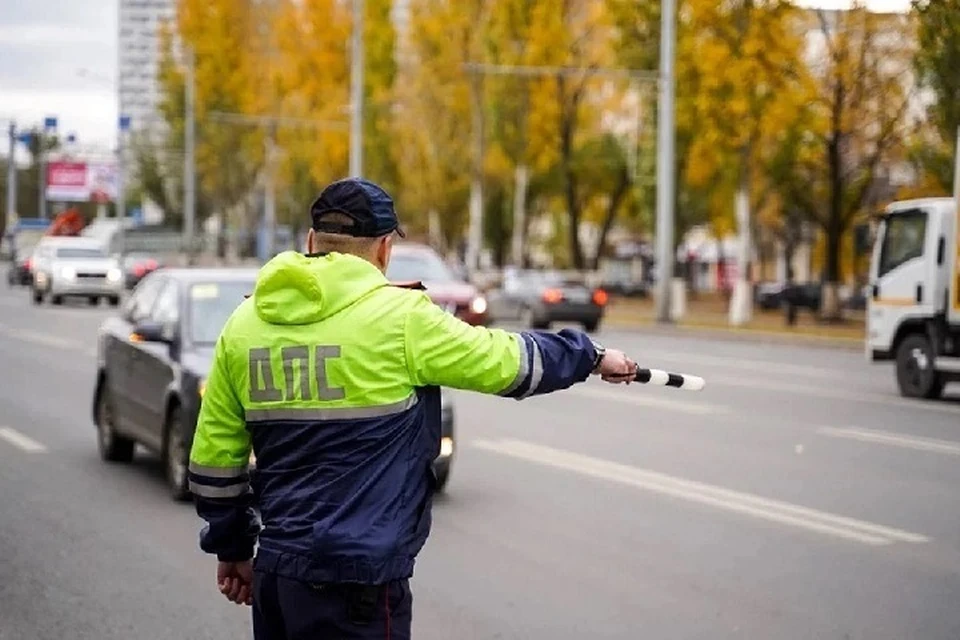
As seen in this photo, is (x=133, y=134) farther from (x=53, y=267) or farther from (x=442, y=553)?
(x=442, y=553)

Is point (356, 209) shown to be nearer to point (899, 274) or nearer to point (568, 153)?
point (899, 274)

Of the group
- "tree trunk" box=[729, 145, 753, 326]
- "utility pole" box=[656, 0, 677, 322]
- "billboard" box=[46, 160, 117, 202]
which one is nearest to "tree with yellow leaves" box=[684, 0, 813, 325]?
"tree trunk" box=[729, 145, 753, 326]

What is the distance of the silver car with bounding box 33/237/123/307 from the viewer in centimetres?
5006

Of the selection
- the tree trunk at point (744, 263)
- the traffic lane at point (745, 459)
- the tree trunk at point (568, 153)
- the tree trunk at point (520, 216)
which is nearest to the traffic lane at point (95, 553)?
the traffic lane at point (745, 459)

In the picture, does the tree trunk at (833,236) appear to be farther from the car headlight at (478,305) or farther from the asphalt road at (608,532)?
the asphalt road at (608,532)

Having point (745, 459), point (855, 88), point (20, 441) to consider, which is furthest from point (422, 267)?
point (745, 459)

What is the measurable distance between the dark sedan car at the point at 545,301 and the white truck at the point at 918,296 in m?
18.1

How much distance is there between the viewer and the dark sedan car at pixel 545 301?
41.6m

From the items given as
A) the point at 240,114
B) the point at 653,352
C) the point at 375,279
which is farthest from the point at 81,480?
the point at 240,114

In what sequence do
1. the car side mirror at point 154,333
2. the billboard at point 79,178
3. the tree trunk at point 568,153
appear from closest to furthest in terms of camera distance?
the car side mirror at point 154,333, the tree trunk at point 568,153, the billboard at point 79,178

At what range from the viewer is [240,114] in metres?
85.2

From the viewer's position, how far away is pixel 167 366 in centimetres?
1298

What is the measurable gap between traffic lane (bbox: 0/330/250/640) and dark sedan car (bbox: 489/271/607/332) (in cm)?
2511

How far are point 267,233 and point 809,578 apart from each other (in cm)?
8003
